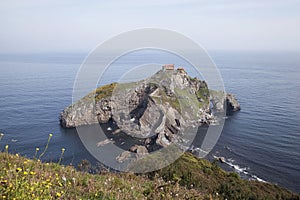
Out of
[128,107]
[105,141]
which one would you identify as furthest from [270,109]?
[105,141]

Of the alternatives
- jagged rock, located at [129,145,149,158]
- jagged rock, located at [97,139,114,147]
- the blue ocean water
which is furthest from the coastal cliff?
jagged rock, located at [129,145,149,158]

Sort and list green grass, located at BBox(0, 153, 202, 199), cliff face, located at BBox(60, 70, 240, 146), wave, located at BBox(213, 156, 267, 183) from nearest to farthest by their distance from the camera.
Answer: green grass, located at BBox(0, 153, 202, 199)
wave, located at BBox(213, 156, 267, 183)
cliff face, located at BBox(60, 70, 240, 146)

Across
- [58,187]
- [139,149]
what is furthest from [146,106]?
[58,187]

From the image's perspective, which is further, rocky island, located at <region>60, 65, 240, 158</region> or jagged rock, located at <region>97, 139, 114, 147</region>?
rocky island, located at <region>60, 65, 240, 158</region>

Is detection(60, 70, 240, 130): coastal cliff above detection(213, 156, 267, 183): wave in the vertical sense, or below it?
above

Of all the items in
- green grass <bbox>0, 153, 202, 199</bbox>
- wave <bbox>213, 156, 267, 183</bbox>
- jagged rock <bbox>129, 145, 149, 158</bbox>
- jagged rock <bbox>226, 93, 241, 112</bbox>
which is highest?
green grass <bbox>0, 153, 202, 199</bbox>

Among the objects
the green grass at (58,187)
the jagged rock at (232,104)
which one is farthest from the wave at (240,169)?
the green grass at (58,187)

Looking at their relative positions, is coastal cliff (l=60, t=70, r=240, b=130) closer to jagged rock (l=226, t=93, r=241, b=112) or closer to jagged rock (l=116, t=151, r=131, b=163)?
jagged rock (l=226, t=93, r=241, b=112)

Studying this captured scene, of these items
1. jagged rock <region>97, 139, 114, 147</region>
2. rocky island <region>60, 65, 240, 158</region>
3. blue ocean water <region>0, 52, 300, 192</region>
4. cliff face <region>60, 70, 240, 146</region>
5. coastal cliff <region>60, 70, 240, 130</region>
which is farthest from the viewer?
coastal cliff <region>60, 70, 240, 130</region>

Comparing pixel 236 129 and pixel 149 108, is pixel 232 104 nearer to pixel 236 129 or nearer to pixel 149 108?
pixel 236 129

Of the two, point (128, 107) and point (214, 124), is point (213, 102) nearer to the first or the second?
point (214, 124)
